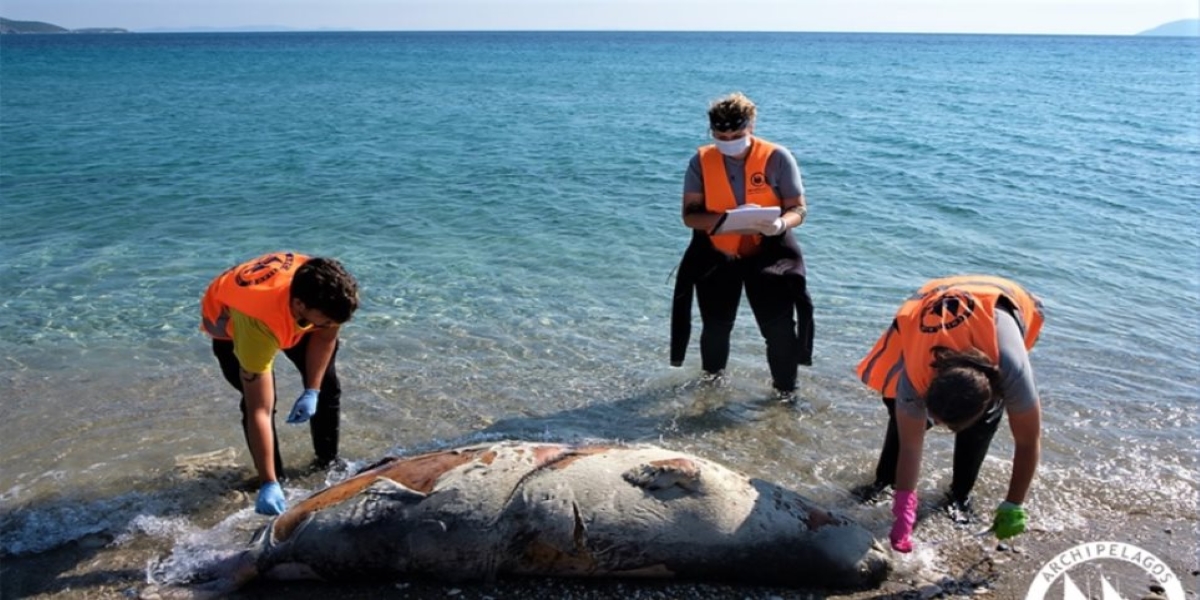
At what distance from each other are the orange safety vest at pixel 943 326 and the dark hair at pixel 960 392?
0.54ft

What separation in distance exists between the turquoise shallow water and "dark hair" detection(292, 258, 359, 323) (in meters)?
1.76

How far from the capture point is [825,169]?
1723 centimetres

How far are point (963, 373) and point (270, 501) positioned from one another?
3.10 m

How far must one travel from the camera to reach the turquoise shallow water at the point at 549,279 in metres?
5.86

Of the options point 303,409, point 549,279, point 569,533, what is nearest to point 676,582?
point 569,533

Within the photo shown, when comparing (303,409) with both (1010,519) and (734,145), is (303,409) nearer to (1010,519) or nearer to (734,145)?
(734,145)

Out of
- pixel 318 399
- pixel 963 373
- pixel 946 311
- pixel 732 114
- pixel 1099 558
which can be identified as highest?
pixel 732 114

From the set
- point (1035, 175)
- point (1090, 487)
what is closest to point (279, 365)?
point (1090, 487)

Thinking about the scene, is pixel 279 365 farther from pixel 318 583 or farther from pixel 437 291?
pixel 318 583

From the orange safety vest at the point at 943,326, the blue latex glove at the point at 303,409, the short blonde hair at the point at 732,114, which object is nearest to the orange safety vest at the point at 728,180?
the short blonde hair at the point at 732,114

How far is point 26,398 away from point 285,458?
7.62 ft

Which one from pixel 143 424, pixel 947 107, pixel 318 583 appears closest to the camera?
pixel 318 583

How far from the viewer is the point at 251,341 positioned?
14.1 feet

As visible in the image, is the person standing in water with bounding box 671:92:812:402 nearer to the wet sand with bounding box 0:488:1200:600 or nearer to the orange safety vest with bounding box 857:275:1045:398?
the orange safety vest with bounding box 857:275:1045:398
